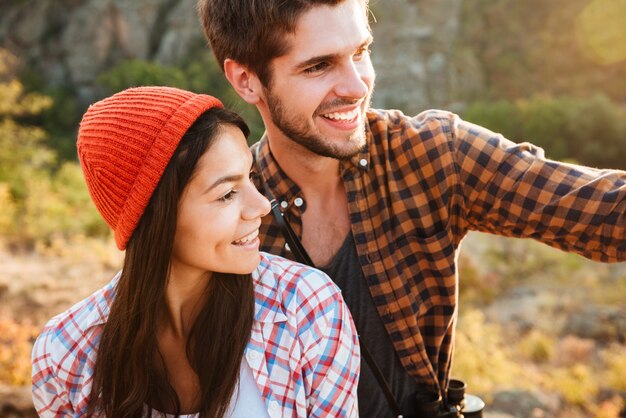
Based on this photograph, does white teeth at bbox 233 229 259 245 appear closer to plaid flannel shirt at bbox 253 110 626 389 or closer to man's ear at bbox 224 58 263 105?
plaid flannel shirt at bbox 253 110 626 389

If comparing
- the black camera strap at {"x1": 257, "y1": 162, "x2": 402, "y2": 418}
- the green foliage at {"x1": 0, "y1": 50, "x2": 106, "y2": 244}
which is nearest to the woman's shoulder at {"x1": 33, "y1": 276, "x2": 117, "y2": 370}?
the black camera strap at {"x1": 257, "y1": 162, "x2": 402, "y2": 418}

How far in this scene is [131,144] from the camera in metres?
1.62

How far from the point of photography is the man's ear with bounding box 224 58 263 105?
2.30m

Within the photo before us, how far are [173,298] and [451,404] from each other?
1.06 metres

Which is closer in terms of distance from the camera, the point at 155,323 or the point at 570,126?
the point at 155,323

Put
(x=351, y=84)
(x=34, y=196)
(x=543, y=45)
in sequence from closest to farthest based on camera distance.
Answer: (x=351, y=84) < (x=34, y=196) < (x=543, y=45)

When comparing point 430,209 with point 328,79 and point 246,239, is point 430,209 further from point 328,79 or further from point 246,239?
point 246,239

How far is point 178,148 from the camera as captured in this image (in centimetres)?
164

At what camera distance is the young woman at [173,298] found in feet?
5.43

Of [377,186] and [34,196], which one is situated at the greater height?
[377,186]

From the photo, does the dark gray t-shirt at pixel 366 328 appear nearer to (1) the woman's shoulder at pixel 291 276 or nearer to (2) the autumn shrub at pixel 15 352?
(1) the woman's shoulder at pixel 291 276

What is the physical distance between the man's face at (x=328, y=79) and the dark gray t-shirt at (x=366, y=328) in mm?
370

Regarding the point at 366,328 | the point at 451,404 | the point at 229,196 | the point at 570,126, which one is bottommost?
the point at 451,404

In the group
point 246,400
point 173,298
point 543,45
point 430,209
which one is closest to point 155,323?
point 173,298
